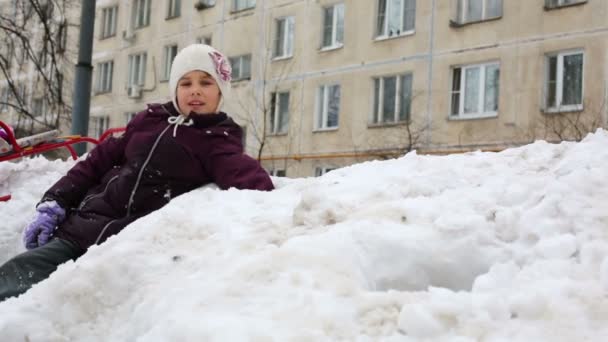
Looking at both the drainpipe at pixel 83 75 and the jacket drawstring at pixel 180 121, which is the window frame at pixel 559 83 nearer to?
the drainpipe at pixel 83 75

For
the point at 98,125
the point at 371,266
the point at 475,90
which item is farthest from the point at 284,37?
the point at 371,266

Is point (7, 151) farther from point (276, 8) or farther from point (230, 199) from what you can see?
point (276, 8)

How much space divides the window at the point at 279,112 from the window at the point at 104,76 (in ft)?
29.8

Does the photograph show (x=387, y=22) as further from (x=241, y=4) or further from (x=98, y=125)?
(x=98, y=125)

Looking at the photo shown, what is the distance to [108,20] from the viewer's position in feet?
88.1

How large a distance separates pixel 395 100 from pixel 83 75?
11.7m

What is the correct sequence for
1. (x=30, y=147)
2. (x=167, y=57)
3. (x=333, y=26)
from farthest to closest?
(x=167, y=57) → (x=333, y=26) → (x=30, y=147)

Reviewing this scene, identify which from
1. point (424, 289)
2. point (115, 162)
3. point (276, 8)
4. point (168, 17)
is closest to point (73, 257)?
point (115, 162)

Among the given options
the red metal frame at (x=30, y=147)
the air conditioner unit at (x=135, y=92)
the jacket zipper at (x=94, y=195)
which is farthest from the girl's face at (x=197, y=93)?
the air conditioner unit at (x=135, y=92)

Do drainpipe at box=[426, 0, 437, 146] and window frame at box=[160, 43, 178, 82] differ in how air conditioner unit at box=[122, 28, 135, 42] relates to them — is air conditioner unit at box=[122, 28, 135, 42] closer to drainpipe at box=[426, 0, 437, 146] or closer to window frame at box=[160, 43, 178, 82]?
window frame at box=[160, 43, 178, 82]

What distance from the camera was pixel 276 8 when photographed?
2009cm

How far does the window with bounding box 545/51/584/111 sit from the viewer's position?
1407 centimetres

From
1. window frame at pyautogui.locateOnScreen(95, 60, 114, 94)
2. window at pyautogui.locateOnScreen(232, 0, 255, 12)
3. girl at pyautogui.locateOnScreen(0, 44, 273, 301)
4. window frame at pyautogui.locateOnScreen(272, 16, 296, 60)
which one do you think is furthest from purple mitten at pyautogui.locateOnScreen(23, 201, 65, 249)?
window frame at pyautogui.locateOnScreen(95, 60, 114, 94)

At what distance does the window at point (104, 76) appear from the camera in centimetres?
2638
